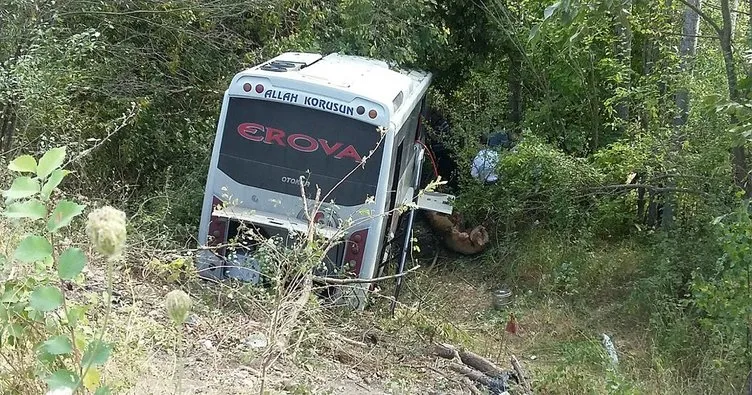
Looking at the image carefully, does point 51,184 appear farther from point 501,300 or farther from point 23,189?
point 501,300

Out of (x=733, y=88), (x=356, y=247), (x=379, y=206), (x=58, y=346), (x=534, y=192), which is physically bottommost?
(x=356, y=247)

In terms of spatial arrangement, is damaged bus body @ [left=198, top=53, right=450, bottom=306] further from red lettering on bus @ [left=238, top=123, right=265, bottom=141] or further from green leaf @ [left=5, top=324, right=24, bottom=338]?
green leaf @ [left=5, top=324, right=24, bottom=338]

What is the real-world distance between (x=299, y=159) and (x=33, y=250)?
4.52 meters

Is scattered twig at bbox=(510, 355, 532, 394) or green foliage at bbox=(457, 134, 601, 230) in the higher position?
green foliage at bbox=(457, 134, 601, 230)

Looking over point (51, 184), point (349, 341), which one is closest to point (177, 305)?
point (51, 184)

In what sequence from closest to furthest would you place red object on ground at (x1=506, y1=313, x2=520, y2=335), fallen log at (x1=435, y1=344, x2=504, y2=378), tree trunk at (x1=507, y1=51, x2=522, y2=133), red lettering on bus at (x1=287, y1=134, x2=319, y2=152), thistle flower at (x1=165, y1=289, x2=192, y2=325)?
thistle flower at (x1=165, y1=289, x2=192, y2=325), fallen log at (x1=435, y1=344, x2=504, y2=378), red lettering on bus at (x1=287, y1=134, x2=319, y2=152), red object on ground at (x1=506, y1=313, x2=520, y2=335), tree trunk at (x1=507, y1=51, x2=522, y2=133)

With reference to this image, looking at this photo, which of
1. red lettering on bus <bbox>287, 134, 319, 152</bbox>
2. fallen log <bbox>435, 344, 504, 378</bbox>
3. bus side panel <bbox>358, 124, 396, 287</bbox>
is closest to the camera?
fallen log <bbox>435, 344, 504, 378</bbox>

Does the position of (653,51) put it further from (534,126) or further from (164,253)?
(164,253)

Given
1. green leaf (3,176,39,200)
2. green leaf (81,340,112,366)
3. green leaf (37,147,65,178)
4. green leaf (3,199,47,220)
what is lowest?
green leaf (81,340,112,366)

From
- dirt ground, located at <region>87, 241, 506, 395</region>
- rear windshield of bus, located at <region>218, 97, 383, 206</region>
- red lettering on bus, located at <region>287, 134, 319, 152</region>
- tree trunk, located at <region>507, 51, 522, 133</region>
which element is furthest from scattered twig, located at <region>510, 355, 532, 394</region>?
tree trunk, located at <region>507, 51, 522, 133</region>

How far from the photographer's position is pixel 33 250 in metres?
2.34

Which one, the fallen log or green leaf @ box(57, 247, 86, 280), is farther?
the fallen log

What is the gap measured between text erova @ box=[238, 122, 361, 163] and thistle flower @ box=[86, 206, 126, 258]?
4.79 metres

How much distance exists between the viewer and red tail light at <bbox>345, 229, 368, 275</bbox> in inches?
265
